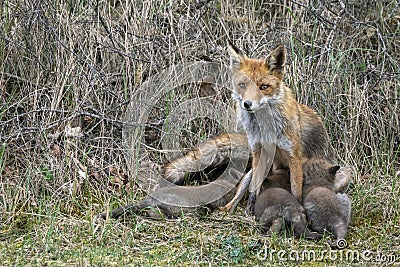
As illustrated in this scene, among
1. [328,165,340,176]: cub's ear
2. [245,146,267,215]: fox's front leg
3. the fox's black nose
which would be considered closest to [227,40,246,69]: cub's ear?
the fox's black nose

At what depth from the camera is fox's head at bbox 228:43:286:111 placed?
5824 millimetres

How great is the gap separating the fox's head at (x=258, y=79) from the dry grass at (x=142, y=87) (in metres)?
1.21

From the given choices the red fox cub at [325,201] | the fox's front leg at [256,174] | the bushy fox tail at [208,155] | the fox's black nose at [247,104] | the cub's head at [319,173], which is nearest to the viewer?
the red fox cub at [325,201]

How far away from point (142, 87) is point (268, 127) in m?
1.82

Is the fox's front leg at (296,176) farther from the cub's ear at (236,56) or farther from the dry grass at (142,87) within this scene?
the cub's ear at (236,56)

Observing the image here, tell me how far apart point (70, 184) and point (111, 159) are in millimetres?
667

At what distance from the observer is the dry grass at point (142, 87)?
5.86 meters

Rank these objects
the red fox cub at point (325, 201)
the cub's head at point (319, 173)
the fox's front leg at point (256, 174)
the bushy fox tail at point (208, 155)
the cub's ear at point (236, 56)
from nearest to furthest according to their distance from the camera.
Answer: the red fox cub at point (325, 201) < the cub's head at point (319, 173) < the cub's ear at point (236, 56) < the fox's front leg at point (256, 174) < the bushy fox tail at point (208, 155)

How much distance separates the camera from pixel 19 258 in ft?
16.1

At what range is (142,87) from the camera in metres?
7.18

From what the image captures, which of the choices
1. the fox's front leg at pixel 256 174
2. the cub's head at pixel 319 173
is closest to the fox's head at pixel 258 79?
the fox's front leg at pixel 256 174

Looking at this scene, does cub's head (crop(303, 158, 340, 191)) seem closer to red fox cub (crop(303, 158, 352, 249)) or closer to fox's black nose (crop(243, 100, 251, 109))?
red fox cub (crop(303, 158, 352, 249))

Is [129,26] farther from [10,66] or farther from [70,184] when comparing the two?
[70,184]

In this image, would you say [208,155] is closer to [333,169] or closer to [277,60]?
[277,60]
